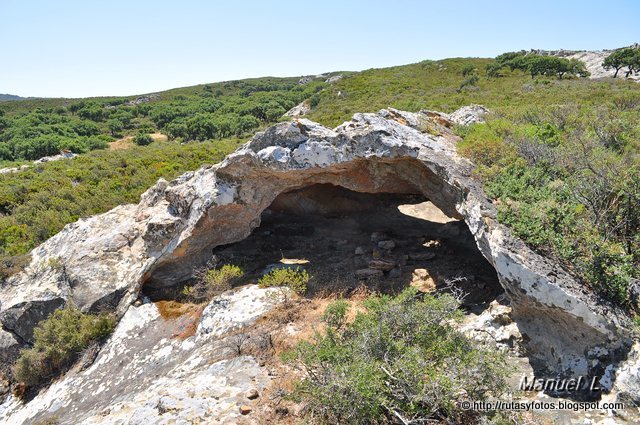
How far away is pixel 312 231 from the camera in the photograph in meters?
15.6

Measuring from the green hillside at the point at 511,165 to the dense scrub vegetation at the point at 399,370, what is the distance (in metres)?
2.71

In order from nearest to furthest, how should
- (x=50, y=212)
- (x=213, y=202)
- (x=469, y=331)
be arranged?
(x=469, y=331)
(x=213, y=202)
(x=50, y=212)

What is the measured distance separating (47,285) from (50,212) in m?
9.28

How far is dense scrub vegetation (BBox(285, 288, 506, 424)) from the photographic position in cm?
573

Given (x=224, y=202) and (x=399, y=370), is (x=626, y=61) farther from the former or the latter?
(x=399, y=370)

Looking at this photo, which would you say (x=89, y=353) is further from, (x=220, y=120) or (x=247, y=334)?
(x=220, y=120)

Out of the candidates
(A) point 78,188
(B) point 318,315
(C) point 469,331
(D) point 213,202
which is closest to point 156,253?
(D) point 213,202

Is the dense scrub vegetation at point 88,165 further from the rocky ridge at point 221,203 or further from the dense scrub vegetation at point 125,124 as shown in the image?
the rocky ridge at point 221,203

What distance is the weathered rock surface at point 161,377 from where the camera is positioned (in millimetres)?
7305

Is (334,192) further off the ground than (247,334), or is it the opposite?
(334,192)

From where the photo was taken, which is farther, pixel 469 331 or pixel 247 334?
pixel 247 334

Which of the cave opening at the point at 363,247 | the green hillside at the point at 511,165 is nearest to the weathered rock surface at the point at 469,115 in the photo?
the green hillside at the point at 511,165

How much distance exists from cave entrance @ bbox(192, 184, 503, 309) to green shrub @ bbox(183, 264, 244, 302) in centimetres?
64

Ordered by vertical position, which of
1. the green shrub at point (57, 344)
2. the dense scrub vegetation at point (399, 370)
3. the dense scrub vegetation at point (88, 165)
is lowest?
the green shrub at point (57, 344)
